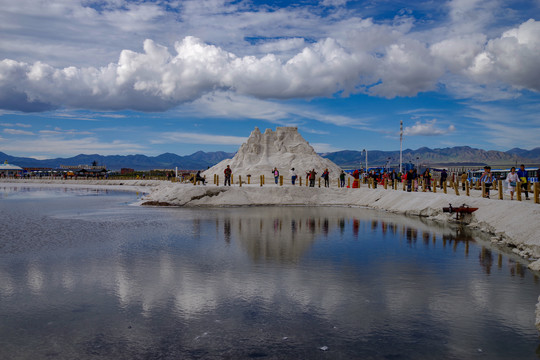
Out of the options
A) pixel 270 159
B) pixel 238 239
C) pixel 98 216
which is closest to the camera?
pixel 238 239

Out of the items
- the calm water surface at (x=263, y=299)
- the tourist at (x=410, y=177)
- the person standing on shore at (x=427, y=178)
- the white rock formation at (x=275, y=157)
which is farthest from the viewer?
the white rock formation at (x=275, y=157)

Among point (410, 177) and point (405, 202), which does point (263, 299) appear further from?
point (410, 177)

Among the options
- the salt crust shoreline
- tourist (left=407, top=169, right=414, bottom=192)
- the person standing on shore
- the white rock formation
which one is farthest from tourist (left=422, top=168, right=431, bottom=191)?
the white rock formation

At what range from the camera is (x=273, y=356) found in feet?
21.4

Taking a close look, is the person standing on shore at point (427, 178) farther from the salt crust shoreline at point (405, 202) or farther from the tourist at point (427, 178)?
the salt crust shoreline at point (405, 202)

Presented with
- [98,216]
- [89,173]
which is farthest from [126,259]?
[89,173]

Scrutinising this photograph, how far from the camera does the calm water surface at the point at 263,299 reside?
688 centimetres

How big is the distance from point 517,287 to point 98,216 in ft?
73.2

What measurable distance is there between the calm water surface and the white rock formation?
50.1 m

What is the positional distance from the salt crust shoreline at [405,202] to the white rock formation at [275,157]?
93.2 ft

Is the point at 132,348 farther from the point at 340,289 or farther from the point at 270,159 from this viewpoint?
the point at 270,159

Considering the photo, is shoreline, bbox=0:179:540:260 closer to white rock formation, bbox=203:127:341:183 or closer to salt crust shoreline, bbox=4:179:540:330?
salt crust shoreline, bbox=4:179:540:330

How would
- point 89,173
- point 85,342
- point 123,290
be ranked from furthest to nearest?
1. point 89,173
2. point 123,290
3. point 85,342

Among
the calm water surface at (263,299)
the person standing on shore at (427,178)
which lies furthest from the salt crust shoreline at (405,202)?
the person standing on shore at (427,178)
